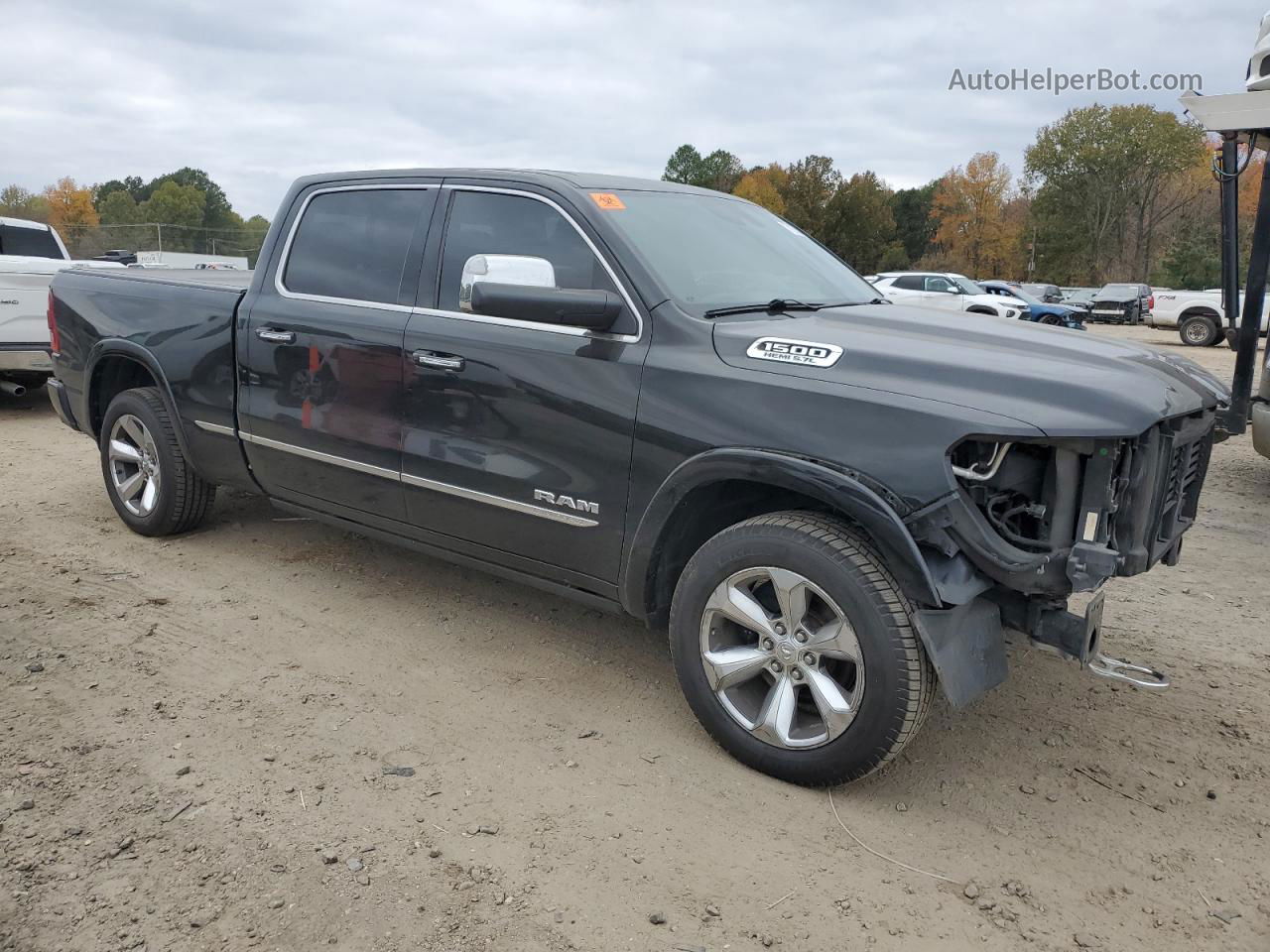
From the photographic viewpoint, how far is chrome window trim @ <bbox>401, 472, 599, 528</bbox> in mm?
3568

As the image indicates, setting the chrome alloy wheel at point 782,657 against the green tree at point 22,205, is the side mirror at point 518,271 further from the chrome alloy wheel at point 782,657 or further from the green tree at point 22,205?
the green tree at point 22,205

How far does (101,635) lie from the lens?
164 inches

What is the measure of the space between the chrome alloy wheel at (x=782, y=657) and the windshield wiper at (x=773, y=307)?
95cm

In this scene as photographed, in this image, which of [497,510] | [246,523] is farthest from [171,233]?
[497,510]

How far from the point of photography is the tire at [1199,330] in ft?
76.9

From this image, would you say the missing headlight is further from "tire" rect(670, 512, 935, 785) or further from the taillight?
the taillight

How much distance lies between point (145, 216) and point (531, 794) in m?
70.4

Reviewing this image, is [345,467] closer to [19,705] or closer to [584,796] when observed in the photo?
[19,705]

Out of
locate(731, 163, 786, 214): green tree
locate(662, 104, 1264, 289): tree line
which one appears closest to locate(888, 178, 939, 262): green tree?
locate(662, 104, 1264, 289): tree line

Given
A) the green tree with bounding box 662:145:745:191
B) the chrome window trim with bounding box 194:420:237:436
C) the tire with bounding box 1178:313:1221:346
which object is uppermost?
the green tree with bounding box 662:145:745:191

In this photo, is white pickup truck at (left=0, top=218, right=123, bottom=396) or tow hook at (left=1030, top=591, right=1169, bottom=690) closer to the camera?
tow hook at (left=1030, top=591, right=1169, bottom=690)

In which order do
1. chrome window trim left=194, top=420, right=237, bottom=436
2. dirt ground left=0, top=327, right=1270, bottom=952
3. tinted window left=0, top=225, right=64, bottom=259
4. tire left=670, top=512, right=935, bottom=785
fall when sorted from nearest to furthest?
dirt ground left=0, top=327, right=1270, bottom=952, tire left=670, top=512, right=935, bottom=785, chrome window trim left=194, top=420, right=237, bottom=436, tinted window left=0, top=225, right=64, bottom=259

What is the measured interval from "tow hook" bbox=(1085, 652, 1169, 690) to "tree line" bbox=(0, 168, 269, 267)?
756 centimetres

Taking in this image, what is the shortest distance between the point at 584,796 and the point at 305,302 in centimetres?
258
